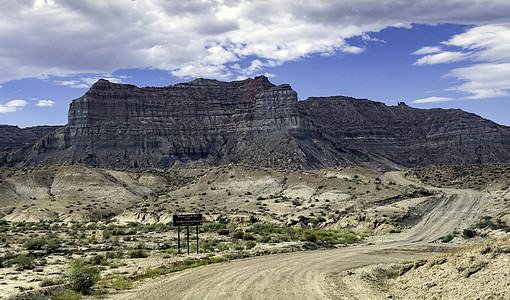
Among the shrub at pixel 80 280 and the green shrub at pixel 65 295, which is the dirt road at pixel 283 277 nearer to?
the green shrub at pixel 65 295

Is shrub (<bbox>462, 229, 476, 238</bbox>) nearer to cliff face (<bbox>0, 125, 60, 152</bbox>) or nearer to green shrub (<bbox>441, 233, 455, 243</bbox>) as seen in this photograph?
green shrub (<bbox>441, 233, 455, 243</bbox>)

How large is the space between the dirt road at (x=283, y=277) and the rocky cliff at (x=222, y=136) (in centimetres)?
Result: 9181

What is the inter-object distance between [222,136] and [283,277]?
→ 13964 cm

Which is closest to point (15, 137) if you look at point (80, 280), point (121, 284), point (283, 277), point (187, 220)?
point (187, 220)

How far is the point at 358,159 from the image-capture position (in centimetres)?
15525

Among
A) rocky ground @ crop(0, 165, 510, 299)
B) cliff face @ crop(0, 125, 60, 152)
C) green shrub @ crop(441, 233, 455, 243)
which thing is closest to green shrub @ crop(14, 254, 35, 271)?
rocky ground @ crop(0, 165, 510, 299)

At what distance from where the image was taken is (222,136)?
159m

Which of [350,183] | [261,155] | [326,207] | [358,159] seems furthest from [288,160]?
[326,207]

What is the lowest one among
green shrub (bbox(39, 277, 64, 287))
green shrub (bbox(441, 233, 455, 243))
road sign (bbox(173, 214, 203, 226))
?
green shrub (bbox(441, 233, 455, 243))

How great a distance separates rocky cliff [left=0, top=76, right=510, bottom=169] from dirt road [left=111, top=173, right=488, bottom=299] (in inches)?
3614

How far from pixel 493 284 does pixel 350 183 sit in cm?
6245

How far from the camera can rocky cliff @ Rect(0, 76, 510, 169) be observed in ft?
464

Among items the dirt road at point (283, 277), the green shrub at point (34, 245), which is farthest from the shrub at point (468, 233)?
the green shrub at point (34, 245)

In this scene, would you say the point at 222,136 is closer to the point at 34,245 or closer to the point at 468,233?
the point at 468,233
